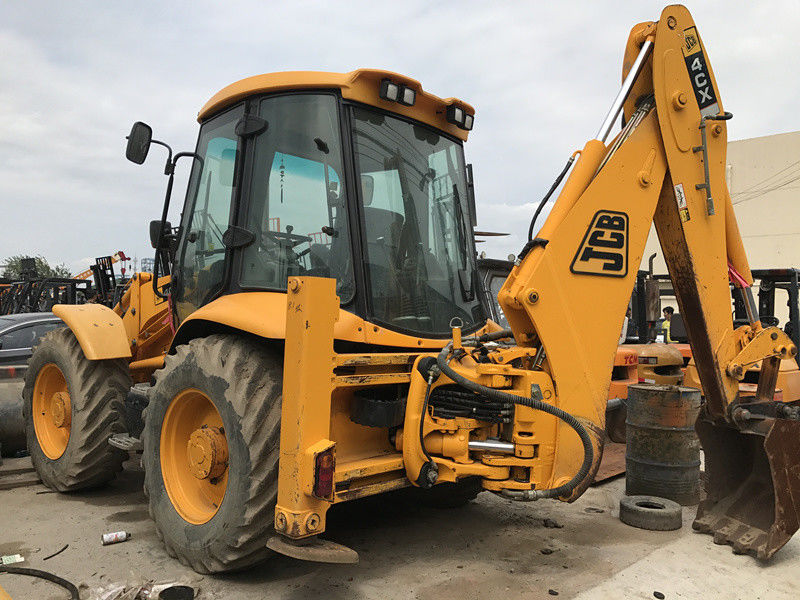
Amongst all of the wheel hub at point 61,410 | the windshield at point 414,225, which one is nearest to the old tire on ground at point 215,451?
the windshield at point 414,225

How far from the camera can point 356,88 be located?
3.54 meters

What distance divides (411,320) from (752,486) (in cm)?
246

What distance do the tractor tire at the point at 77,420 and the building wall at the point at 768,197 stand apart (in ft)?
74.1

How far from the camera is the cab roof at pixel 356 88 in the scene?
3529 millimetres

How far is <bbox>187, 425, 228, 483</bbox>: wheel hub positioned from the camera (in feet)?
11.0

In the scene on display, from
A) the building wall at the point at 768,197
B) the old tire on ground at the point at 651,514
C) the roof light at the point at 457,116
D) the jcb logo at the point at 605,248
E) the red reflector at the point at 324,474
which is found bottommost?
the old tire on ground at the point at 651,514

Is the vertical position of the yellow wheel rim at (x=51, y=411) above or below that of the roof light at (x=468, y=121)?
below

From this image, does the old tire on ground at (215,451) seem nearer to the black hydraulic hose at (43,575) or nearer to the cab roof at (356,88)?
the black hydraulic hose at (43,575)

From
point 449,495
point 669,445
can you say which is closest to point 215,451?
point 449,495

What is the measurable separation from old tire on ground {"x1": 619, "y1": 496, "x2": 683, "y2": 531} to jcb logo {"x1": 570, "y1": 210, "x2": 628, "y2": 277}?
74.2 inches

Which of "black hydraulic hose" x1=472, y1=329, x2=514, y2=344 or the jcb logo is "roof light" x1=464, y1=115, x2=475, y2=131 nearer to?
the jcb logo

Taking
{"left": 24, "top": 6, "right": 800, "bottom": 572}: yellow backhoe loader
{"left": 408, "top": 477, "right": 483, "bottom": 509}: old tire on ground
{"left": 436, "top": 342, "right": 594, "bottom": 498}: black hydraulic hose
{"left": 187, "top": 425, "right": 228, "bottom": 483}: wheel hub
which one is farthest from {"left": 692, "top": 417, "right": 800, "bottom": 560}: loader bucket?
{"left": 187, "top": 425, "right": 228, "bottom": 483}: wheel hub

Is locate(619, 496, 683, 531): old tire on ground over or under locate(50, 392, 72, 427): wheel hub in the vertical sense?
under

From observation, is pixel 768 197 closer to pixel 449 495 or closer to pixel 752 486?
pixel 752 486
